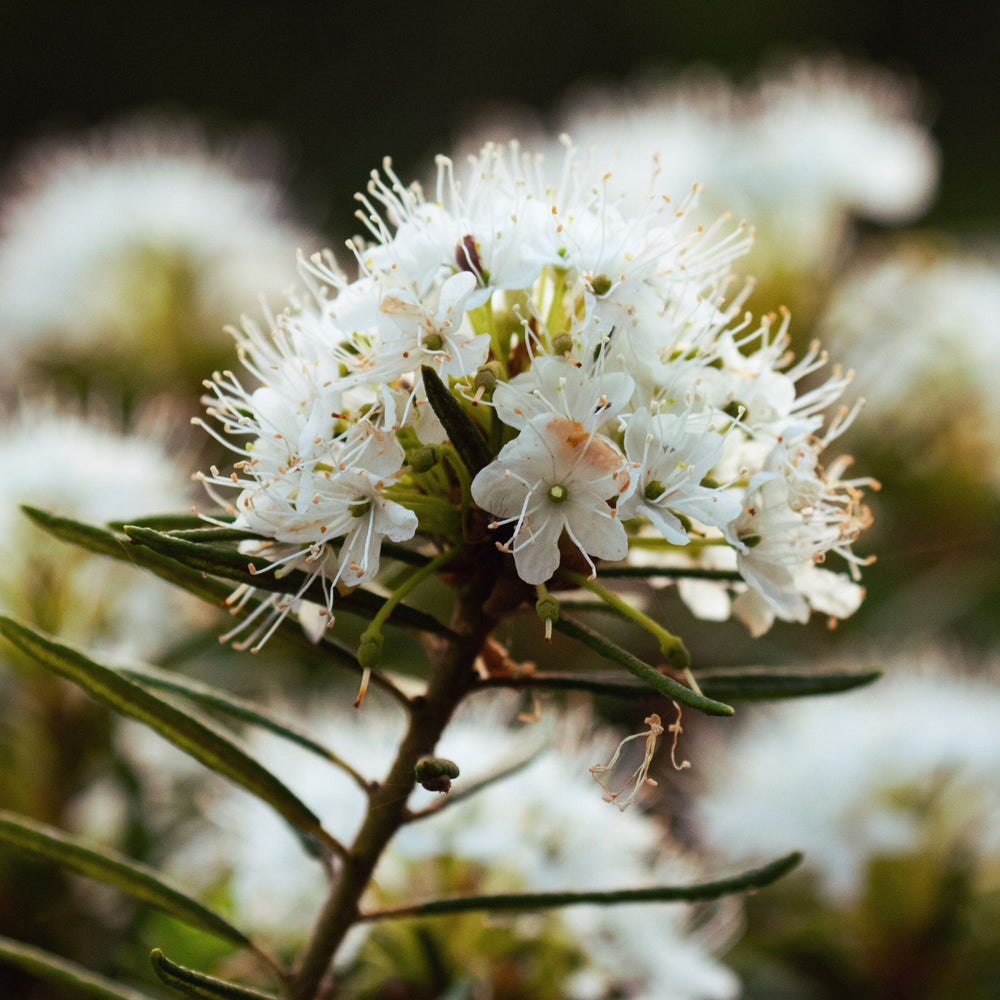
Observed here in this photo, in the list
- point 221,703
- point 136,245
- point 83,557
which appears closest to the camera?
point 221,703

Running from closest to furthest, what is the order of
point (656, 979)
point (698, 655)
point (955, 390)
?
1. point (656, 979)
2. point (698, 655)
3. point (955, 390)

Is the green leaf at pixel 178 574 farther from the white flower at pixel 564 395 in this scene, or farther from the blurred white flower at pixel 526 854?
the blurred white flower at pixel 526 854

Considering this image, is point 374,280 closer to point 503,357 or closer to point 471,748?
point 503,357

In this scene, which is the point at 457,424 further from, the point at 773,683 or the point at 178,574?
the point at 773,683

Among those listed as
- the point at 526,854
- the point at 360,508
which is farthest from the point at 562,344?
the point at 526,854

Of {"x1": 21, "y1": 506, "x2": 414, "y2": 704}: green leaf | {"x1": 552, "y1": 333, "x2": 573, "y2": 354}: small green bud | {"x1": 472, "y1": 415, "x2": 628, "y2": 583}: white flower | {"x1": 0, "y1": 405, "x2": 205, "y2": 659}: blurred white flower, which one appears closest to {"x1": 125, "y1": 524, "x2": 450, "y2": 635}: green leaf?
{"x1": 21, "y1": 506, "x2": 414, "y2": 704}: green leaf

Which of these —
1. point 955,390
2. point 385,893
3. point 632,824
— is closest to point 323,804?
point 385,893
